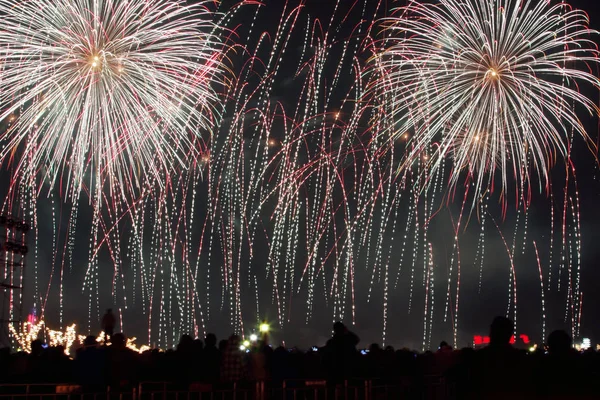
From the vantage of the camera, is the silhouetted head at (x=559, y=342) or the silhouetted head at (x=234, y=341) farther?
the silhouetted head at (x=234, y=341)

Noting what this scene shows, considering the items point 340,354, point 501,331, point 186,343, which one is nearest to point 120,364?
point 186,343

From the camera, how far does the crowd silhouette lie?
5949 mm

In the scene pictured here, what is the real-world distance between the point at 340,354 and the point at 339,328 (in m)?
0.39

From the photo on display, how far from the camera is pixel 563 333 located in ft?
22.2

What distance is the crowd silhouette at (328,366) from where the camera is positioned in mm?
5949

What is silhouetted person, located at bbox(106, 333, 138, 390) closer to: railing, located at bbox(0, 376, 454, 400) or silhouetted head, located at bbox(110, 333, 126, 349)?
silhouetted head, located at bbox(110, 333, 126, 349)

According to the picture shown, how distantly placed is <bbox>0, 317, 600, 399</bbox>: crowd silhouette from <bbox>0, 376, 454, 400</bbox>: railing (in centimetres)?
14

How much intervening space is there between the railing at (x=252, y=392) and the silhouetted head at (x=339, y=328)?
870 mm

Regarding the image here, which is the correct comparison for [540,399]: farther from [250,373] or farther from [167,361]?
[167,361]

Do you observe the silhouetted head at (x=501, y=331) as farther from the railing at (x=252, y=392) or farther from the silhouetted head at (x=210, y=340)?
the silhouetted head at (x=210, y=340)

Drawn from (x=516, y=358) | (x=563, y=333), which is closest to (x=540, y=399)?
(x=516, y=358)

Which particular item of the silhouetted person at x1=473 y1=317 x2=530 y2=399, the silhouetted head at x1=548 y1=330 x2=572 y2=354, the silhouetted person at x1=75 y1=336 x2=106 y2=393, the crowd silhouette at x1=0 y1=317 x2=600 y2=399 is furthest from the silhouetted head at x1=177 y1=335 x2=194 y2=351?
the silhouetted head at x1=548 y1=330 x2=572 y2=354

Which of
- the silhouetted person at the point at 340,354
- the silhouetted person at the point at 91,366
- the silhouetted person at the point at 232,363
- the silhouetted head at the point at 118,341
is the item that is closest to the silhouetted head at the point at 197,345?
the silhouetted person at the point at 232,363

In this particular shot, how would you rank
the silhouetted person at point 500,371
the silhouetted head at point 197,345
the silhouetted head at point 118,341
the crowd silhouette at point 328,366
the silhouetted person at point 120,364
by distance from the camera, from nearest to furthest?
the silhouetted person at point 500,371
the crowd silhouette at point 328,366
the silhouetted person at point 120,364
the silhouetted head at point 118,341
the silhouetted head at point 197,345
